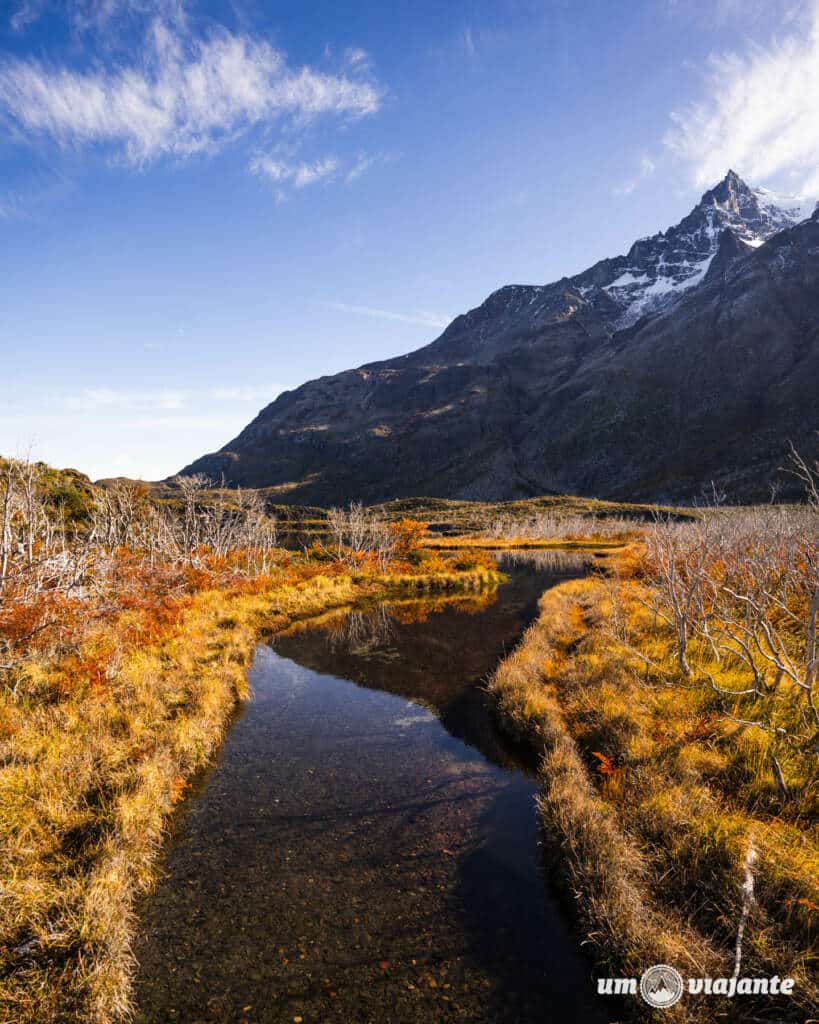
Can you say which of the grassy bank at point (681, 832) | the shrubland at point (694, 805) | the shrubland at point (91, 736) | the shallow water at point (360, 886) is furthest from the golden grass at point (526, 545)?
the grassy bank at point (681, 832)

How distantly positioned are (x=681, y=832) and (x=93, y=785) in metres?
10.9

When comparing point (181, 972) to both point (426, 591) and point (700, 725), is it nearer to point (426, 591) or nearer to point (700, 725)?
point (700, 725)

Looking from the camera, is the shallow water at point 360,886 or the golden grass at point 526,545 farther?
the golden grass at point 526,545

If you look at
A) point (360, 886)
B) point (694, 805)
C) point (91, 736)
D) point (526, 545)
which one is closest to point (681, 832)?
point (694, 805)

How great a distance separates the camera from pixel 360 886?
826 centimetres

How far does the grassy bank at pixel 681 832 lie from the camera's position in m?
6.06

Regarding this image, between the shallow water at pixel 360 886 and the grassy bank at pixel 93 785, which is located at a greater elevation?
the grassy bank at pixel 93 785

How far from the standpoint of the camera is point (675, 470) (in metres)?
191

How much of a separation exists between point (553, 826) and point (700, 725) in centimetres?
454

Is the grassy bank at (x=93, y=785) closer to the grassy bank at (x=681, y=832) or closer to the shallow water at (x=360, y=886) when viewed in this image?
the shallow water at (x=360, y=886)

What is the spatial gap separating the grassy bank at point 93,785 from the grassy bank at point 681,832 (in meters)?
6.87

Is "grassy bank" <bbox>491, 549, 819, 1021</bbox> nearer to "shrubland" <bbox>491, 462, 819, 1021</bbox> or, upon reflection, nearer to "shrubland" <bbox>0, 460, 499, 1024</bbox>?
"shrubland" <bbox>491, 462, 819, 1021</bbox>

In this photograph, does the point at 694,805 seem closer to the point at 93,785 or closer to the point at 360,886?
the point at 360,886

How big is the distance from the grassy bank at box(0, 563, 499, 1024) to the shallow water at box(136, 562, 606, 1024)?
678 mm
